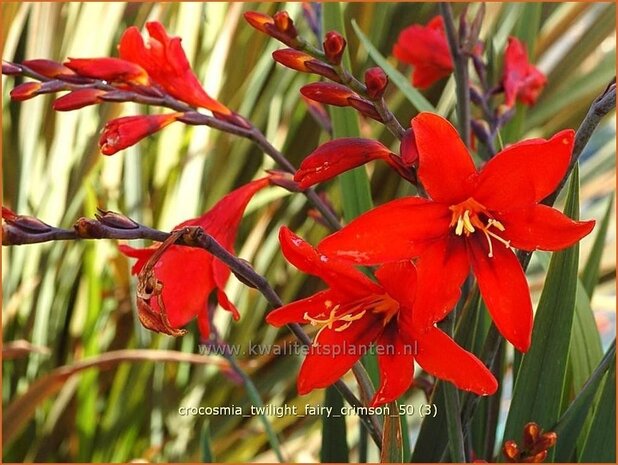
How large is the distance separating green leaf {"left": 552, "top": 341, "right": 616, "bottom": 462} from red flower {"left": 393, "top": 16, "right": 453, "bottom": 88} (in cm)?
23

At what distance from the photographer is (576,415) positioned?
0.39 meters

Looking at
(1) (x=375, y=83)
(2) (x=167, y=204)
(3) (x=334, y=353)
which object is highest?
(1) (x=375, y=83)

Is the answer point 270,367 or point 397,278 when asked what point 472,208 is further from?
point 270,367

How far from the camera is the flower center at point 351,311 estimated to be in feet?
1.01

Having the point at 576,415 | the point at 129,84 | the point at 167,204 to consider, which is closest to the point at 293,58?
the point at 129,84

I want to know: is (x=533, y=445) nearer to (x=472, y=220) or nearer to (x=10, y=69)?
(x=472, y=220)

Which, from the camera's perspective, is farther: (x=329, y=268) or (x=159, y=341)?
(x=159, y=341)

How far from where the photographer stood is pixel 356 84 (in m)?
0.29

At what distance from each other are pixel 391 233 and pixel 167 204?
83cm

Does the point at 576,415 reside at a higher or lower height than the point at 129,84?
lower

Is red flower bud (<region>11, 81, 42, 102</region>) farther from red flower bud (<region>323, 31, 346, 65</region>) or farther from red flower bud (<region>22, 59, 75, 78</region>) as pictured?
red flower bud (<region>323, 31, 346, 65</region>)

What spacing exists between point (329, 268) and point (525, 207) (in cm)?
7

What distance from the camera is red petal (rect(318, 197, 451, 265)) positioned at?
0.27 meters

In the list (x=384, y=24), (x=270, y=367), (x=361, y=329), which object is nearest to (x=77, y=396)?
(x=270, y=367)
